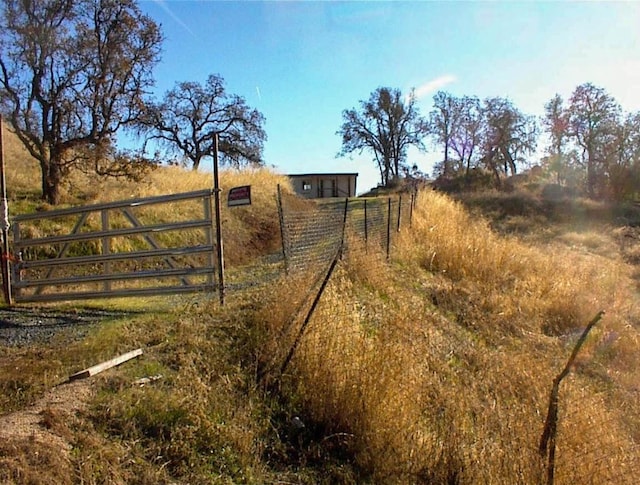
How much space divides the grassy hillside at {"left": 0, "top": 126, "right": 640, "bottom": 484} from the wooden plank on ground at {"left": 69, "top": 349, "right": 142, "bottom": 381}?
78 mm

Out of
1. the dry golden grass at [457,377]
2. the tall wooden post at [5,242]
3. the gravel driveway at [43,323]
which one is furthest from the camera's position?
the tall wooden post at [5,242]

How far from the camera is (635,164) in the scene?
38.0m

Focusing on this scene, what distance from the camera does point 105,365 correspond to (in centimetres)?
404

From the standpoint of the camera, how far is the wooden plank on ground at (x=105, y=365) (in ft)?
12.5

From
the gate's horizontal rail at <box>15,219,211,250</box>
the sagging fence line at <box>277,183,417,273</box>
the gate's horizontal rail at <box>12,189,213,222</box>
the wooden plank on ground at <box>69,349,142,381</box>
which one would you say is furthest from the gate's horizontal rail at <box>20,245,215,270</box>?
the wooden plank on ground at <box>69,349,142,381</box>

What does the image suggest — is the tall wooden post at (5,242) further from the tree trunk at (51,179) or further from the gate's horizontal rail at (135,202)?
the tree trunk at (51,179)

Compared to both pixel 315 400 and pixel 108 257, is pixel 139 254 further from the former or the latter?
pixel 315 400

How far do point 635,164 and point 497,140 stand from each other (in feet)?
46.8

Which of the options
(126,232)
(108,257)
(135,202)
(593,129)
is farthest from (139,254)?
(593,129)

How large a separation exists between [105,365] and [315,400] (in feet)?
6.28

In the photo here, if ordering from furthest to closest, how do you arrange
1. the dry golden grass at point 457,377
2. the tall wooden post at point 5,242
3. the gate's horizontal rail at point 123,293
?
the tall wooden post at point 5,242
the gate's horizontal rail at point 123,293
the dry golden grass at point 457,377

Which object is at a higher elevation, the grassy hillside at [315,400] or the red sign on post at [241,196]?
the red sign on post at [241,196]

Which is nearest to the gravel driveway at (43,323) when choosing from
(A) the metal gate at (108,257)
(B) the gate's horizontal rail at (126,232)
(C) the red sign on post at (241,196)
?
(A) the metal gate at (108,257)

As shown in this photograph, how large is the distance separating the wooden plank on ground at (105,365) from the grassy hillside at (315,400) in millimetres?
78
